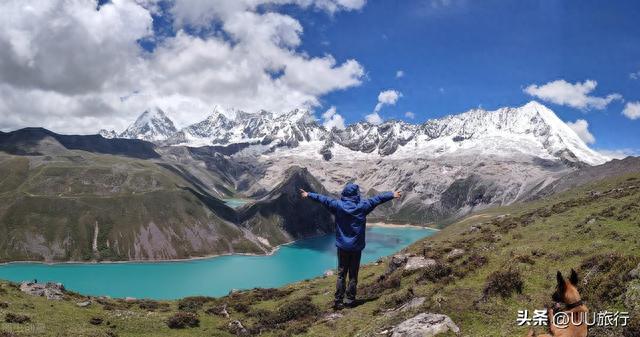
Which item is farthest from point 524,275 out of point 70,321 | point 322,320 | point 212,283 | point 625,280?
point 212,283

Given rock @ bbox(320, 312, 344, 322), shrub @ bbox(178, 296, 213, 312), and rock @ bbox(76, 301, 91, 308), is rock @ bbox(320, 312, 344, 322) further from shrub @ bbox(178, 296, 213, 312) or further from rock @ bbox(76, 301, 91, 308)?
rock @ bbox(76, 301, 91, 308)

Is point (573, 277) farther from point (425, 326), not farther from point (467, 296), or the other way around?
point (467, 296)

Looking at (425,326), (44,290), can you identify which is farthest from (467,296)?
(44,290)

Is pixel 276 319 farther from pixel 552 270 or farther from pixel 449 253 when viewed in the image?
pixel 552 270

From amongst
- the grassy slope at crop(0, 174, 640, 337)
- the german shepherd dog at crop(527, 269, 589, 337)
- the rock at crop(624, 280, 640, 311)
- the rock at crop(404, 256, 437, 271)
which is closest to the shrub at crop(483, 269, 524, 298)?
the grassy slope at crop(0, 174, 640, 337)

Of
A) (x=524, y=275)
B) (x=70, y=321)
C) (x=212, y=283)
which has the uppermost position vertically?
(x=524, y=275)

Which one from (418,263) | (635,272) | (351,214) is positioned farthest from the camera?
(418,263)
